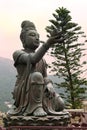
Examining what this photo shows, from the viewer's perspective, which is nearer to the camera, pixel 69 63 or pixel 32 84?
pixel 32 84

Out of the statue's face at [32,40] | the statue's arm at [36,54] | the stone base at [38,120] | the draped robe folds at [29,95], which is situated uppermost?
the statue's face at [32,40]

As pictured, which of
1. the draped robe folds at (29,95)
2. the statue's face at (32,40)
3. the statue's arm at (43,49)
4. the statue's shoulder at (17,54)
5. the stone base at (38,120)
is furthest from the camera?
the statue's face at (32,40)

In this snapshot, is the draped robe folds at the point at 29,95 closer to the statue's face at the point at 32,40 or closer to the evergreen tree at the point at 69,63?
the statue's face at the point at 32,40

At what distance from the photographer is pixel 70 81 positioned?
864 inches

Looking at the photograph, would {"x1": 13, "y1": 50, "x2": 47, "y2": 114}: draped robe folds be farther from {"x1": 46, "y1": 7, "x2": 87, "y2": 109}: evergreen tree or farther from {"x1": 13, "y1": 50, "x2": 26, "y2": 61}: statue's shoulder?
{"x1": 46, "y1": 7, "x2": 87, "y2": 109}: evergreen tree

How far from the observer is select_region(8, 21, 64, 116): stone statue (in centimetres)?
784

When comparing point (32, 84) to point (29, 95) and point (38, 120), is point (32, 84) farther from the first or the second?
point (38, 120)

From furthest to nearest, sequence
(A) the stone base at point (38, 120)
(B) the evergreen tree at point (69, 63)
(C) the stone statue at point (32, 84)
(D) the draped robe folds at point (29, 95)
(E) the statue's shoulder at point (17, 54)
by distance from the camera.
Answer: (B) the evergreen tree at point (69, 63) → (E) the statue's shoulder at point (17, 54) → (D) the draped robe folds at point (29, 95) → (C) the stone statue at point (32, 84) → (A) the stone base at point (38, 120)

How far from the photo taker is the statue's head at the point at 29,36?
27.2 feet

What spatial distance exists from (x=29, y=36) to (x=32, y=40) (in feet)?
0.37

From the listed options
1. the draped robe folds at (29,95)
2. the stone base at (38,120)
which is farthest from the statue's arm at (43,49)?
the stone base at (38,120)

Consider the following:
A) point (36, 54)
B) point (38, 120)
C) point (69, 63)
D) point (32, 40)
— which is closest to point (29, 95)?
point (38, 120)

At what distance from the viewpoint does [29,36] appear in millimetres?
8305

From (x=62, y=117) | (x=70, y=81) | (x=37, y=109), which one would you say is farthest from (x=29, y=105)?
(x=70, y=81)
